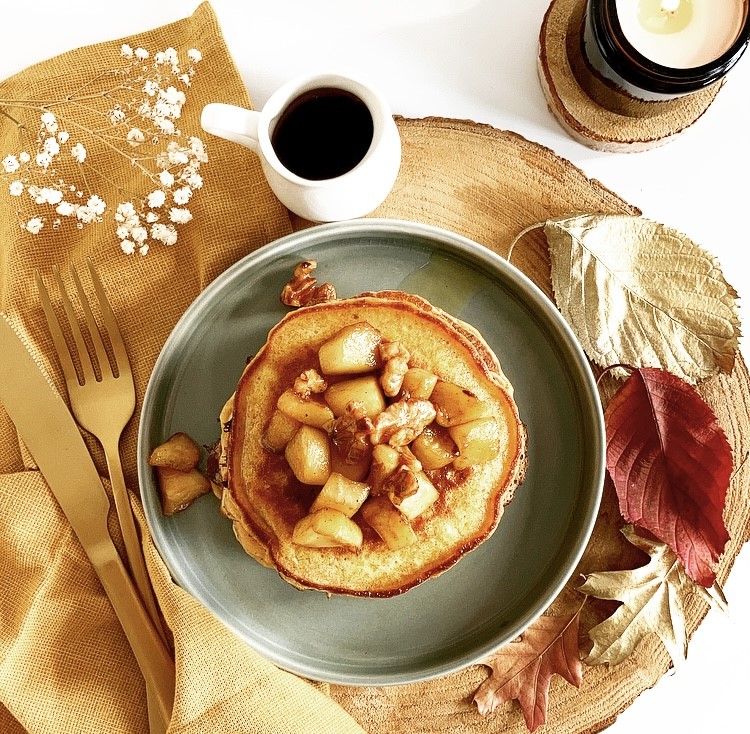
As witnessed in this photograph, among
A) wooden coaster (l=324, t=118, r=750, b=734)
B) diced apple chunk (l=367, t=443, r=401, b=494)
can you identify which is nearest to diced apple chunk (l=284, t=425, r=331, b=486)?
diced apple chunk (l=367, t=443, r=401, b=494)

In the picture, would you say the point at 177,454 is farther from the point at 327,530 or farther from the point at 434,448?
the point at 434,448

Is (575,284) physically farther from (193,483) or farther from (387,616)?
(193,483)

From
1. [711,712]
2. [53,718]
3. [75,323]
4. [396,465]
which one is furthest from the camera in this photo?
[711,712]

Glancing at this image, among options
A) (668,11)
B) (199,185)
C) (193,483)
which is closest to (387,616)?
(193,483)

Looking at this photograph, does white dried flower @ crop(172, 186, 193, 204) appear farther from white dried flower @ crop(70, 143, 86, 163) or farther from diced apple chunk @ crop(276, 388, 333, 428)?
diced apple chunk @ crop(276, 388, 333, 428)

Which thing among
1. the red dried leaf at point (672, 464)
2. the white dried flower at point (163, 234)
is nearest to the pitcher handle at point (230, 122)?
the white dried flower at point (163, 234)

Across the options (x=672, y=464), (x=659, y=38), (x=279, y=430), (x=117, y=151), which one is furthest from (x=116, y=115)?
(x=672, y=464)
